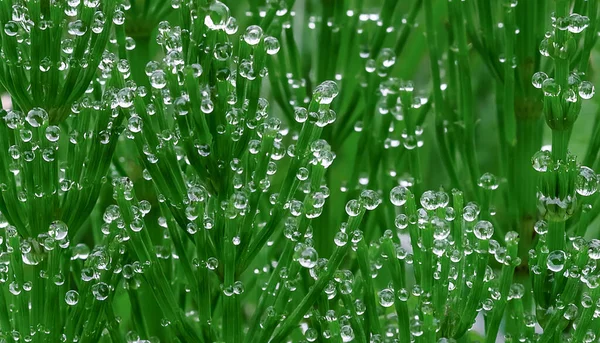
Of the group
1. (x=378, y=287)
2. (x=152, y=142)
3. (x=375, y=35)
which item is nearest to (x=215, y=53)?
(x=152, y=142)

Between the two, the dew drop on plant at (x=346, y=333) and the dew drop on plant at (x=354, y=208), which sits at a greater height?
the dew drop on plant at (x=354, y=208)

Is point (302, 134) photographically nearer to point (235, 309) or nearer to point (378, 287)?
point (235, 309)

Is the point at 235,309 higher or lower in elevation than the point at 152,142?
lower

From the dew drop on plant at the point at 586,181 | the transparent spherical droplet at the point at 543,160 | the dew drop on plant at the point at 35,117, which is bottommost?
the dew drop on plant at the point at 586,181

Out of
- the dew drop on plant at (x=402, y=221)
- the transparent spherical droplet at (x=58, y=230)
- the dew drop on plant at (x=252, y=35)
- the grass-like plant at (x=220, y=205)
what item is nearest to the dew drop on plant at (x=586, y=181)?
the grass-like plant at (x=220, y=205)

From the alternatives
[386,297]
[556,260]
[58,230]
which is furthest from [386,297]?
[58,230]

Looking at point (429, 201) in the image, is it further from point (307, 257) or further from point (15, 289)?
point (15, 289)

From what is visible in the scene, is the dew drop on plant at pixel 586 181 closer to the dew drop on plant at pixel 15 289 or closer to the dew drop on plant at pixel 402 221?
the dew drop on plant at pixel 402 221
